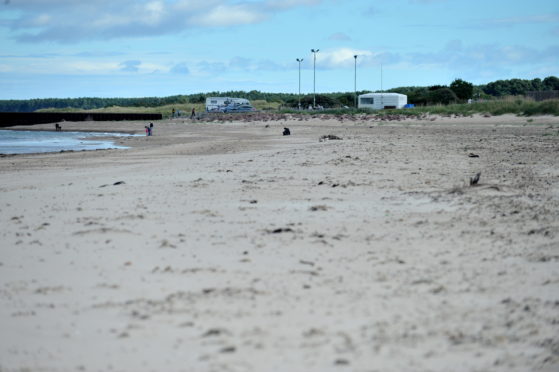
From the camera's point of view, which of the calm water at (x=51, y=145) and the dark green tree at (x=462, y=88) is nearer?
the calm water at (x=51, y=145)

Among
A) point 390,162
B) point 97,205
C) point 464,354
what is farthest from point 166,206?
point 390,162

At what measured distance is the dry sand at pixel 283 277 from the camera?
135 inches

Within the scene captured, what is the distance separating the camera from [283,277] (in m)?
4.66

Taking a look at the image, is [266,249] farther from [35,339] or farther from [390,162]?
[390,162]

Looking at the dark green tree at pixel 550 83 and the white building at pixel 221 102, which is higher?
the dark green tree at pixel 550 83

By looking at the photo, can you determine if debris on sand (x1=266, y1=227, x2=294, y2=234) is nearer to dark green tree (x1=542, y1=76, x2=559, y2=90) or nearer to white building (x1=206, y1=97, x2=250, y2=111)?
white building (x1=206, y1=97, x2=250, y2=111)

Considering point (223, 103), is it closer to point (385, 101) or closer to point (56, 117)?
point (56, 117)

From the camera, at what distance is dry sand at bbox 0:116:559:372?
11.2 feet

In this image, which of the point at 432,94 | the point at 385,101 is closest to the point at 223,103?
the point at 385,101

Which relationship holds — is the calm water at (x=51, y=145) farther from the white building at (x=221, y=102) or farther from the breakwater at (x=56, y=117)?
the white building at (x=221, y=102)

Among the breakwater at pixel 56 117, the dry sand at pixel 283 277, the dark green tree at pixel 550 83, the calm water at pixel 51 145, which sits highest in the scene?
the dark green tree at pixel 550 83

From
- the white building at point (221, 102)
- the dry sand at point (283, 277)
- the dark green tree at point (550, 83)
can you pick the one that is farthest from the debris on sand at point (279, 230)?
the dark green tree at point (550, 83)

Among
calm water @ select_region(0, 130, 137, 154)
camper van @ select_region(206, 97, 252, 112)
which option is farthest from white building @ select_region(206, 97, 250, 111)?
calm water @ select_region(0, 130, 137, 154)

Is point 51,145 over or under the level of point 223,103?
under
